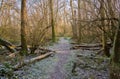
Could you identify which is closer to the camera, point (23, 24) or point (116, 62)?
point (116, 62)

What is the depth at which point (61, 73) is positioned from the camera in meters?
9.27

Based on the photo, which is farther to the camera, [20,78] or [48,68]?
[48,68]

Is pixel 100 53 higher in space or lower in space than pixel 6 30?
lower

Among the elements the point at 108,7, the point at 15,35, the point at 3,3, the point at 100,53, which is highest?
the point at 3,3

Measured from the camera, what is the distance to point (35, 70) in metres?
9.80

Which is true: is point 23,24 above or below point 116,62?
above

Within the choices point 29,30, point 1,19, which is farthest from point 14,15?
point 29,30

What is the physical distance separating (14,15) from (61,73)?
20962 millimetres

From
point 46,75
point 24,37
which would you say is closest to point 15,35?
point 24,37

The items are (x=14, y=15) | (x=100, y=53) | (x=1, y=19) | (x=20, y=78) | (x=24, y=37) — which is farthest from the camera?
(x=14, y=15)

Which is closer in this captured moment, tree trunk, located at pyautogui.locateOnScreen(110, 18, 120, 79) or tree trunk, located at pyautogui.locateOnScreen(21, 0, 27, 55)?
tree trunk, located at pyautogui.locateOnScreen(110, 18, 120, 79)

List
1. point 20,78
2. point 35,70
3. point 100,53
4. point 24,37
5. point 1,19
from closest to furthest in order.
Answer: point 20,78
point 35,70
point 24,37
point 100,53
point 1,19

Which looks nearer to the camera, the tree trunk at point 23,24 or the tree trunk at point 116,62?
the tree trunk at point 116,62

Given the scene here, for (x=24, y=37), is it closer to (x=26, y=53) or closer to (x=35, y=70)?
(x=26, y=53)
